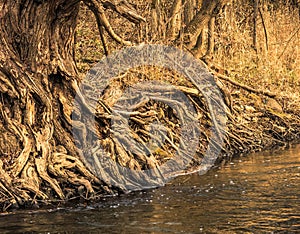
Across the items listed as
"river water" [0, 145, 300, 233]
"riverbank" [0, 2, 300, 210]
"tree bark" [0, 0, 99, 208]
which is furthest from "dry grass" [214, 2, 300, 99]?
"tree bark" [0, 0, 99, 208]

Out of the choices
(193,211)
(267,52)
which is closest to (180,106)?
(267,52)

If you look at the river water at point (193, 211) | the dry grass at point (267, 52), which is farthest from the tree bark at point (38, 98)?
the dry grass at point (267, 52)

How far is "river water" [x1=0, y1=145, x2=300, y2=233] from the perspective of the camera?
9539 millimetres

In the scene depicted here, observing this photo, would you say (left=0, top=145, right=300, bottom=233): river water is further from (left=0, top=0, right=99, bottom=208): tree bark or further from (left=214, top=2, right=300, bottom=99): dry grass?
(left=214, top=2, right=300, bottom=99): dry grass

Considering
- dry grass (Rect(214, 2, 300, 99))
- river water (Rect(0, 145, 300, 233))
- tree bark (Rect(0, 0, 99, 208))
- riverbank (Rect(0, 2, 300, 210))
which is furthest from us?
dry grass (Rect(214, 2, 300, 99))

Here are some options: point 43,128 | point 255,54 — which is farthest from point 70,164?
point 255,54

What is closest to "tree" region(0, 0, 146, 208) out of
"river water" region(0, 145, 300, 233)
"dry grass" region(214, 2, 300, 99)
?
"river water" region(0, 145, 300, 233)

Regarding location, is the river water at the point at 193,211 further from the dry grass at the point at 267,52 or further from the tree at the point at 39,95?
the dry grass at the point at 267,52

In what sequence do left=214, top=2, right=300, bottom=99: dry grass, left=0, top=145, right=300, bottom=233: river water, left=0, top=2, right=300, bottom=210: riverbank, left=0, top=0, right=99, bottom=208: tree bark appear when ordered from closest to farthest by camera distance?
left=0, top=145, right=300, bottom=233: river water → left=0, top=0, right=99, bottom=208: tree bark → left=0, top=2, right=300, bottom=210: riverbank → left=214, top=2, right=300, bottom=99: dry grass

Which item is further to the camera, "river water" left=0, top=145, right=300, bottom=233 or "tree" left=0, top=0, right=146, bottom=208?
"tree" left=0, top=0, right=146, bottom=208

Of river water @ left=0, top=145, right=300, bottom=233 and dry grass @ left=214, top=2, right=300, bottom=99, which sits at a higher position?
dry grass @ left=214, top=2, right=300, bottom=99

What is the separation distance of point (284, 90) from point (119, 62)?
7.58 meters

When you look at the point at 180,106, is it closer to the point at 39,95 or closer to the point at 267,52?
the point at 39,95

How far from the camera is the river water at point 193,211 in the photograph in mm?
9539
